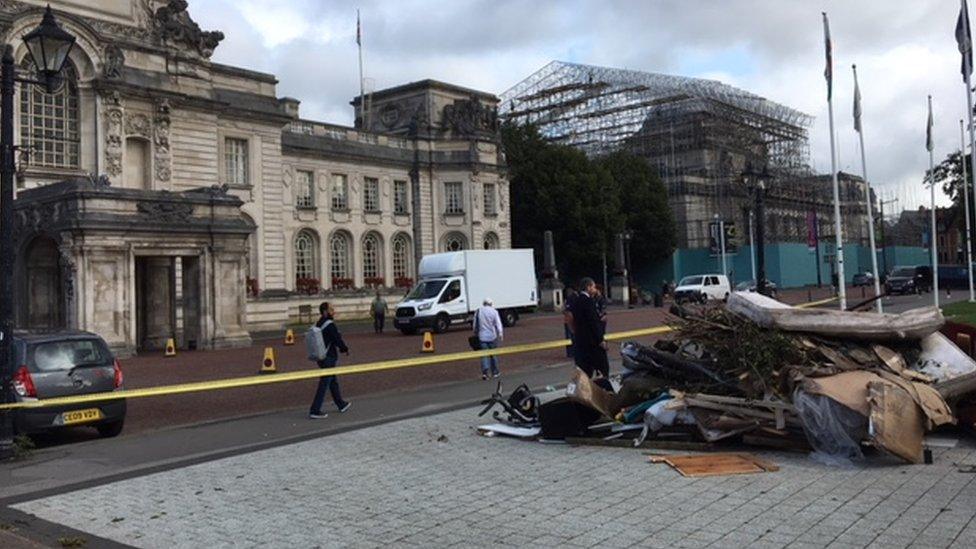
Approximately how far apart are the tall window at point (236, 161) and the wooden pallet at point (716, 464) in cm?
4122

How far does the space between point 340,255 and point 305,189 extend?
487 centimetres

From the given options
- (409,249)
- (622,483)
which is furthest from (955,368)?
(409,249)

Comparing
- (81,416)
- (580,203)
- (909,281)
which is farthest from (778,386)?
(580,203)

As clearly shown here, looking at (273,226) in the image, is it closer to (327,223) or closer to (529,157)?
(327,223)

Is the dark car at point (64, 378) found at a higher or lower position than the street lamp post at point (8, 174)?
lower

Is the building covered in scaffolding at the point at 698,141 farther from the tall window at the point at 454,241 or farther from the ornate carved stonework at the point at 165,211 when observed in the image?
the ornate carved stonework at the point at 165,211

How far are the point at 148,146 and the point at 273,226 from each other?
367 inches

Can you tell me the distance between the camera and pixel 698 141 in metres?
74.2

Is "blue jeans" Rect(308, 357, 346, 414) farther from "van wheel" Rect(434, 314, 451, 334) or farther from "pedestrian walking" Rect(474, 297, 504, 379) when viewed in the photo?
"van wheel" Rect(434, 314, 451, 334)

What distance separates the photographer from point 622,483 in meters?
7.66

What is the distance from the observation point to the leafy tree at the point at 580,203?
6506 cm

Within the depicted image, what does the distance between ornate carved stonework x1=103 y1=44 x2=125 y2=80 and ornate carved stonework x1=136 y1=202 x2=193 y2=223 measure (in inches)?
411

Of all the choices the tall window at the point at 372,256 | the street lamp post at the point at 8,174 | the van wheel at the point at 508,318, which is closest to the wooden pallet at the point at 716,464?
the street lamp post at the point at 8,174

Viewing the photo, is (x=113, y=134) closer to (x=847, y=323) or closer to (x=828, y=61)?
(x=828, y=61)
